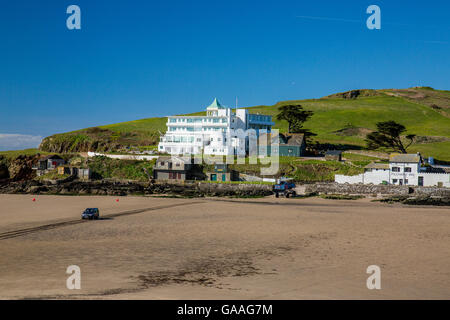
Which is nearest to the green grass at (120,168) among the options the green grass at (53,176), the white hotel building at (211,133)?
the green grass at (53,176)

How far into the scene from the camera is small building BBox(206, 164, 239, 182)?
69500 millimetres

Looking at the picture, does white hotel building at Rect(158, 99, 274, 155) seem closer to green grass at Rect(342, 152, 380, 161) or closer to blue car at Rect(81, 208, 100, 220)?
green grass at Rect(342, 152, 380, 161)

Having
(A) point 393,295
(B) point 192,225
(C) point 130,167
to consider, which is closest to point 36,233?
(B) point 192,225

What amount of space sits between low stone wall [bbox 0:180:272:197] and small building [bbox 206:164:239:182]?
143 inches

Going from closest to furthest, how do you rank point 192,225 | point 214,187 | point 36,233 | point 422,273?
point 422,273 → point 36,233 → point 192,225 → point 214,187

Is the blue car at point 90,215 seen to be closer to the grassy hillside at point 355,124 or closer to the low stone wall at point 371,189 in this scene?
the low stone wall at point 371,189

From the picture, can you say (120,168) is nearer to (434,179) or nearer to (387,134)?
(434,179)

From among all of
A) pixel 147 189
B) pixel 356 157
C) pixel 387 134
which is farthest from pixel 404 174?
pixel 147 189

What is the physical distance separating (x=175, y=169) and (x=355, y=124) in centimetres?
7701

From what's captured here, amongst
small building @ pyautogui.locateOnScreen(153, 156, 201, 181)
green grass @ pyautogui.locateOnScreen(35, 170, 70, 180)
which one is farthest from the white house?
green grass @ pyautogui.locateOnScreen(35, 170, 70, 180)

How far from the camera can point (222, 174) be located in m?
69.6
